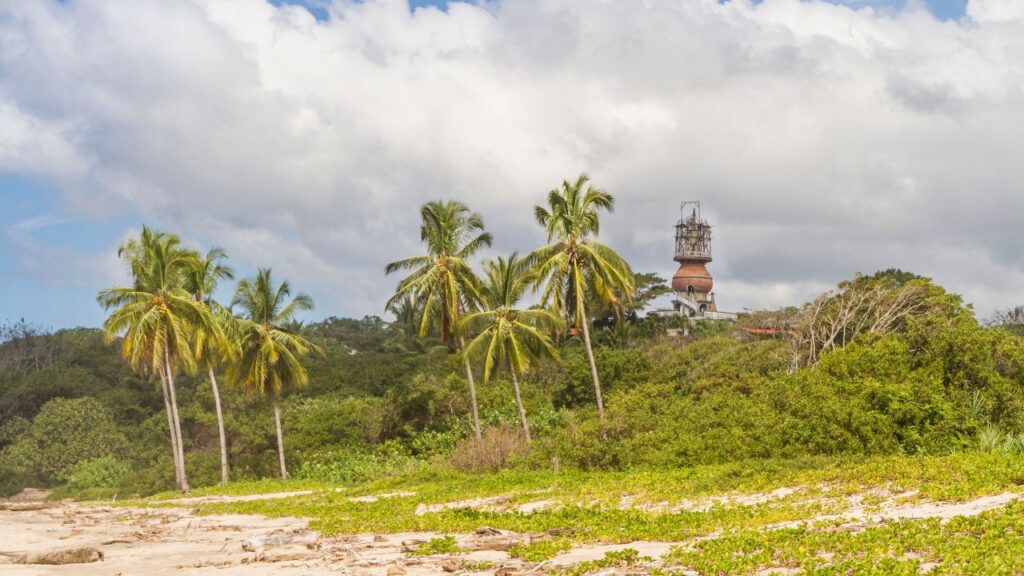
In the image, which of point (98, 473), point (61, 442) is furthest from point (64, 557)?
point (61, 442)

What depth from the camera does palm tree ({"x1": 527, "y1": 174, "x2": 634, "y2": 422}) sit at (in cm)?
3216

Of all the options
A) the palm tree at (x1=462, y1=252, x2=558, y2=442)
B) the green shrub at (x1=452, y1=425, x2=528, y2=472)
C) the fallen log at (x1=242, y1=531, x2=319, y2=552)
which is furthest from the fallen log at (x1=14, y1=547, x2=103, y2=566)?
the palm tree at (x1=462, y1=252, x2=558, y2=442)

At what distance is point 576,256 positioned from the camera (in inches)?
1280

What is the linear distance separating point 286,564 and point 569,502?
682cm

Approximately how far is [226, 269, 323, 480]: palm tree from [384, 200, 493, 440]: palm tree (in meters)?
6.91

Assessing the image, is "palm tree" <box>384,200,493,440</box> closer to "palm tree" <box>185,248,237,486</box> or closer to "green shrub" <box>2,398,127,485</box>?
"palm tree" <box>185,248,237,486</box>

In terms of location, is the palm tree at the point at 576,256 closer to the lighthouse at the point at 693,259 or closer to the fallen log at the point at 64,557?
the fallen log at the point at 64,557

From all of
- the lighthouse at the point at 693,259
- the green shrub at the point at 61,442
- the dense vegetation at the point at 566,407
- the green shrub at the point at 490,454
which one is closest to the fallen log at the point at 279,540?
the dense vegetation at the point at 566,407

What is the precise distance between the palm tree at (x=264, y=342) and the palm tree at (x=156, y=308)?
307 centimetres

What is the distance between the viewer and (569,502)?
17.6 metres

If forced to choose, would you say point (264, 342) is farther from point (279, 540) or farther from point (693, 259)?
point (693, 259)

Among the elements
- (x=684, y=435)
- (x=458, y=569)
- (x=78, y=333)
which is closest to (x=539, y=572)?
(x=458, y=569)

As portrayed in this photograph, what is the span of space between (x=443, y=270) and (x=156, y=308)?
34.5 feet

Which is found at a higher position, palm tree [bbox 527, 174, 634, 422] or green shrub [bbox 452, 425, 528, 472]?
palm tree [bbox 527, 174, 634, 422]
